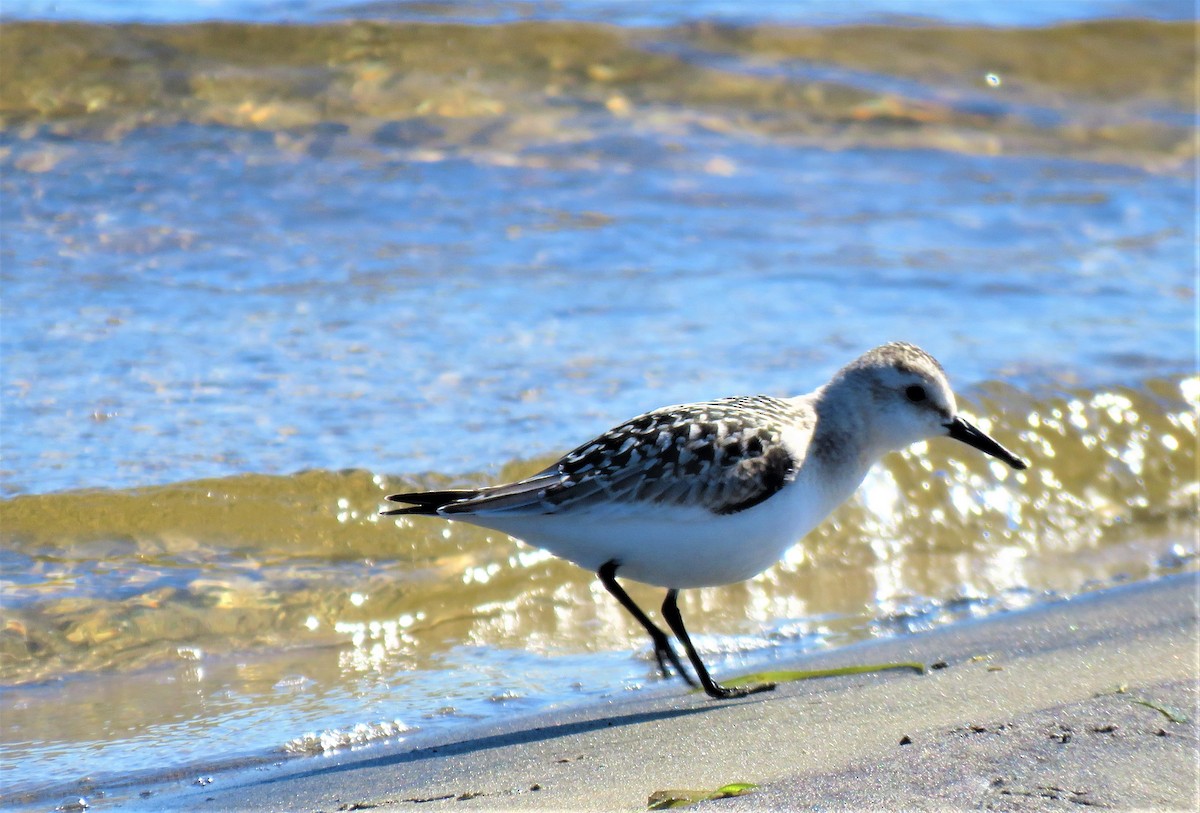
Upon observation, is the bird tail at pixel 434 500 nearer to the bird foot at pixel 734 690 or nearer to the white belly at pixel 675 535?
the white belly at pixel 675 535

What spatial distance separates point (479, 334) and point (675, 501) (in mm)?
3122

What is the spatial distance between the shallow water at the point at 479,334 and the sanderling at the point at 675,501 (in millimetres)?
564

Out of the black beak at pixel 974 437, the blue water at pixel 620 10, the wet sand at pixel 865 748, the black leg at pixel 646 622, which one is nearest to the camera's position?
the wet sand at pixel 865 748

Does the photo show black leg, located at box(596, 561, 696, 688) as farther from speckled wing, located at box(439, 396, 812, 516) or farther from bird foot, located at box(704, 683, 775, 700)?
speckled wing, located at box(439, 396, 812, 516)

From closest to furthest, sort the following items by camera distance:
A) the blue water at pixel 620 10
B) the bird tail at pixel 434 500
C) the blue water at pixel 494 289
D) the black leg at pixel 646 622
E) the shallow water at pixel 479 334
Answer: the bird tail at pixel 434 500, the black leg at pixel 646 622, the shallow water at pixel 479 334, the blue water at pixel 494 289, the blue water at pixel 620 10

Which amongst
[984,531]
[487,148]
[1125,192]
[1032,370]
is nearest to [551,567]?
[984,531]

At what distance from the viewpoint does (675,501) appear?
4062 mm

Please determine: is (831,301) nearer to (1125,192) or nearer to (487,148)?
(487,148)

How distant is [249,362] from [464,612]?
2.10m

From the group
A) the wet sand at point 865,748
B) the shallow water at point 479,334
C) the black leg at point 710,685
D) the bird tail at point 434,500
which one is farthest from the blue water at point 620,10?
the wet sand at point 865,748

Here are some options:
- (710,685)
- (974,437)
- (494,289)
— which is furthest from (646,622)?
(494,289)

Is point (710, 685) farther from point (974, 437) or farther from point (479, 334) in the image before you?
point (479, 334)

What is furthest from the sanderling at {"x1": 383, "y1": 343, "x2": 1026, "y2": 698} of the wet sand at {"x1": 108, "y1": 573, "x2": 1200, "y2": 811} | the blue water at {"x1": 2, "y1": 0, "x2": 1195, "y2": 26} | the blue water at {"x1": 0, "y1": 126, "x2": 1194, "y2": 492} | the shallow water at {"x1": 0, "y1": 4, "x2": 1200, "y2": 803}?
the blue water at {"x1": 2, "y1": 0, "x2": 1195, "y2": 26}

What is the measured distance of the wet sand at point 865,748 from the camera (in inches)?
114
